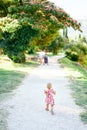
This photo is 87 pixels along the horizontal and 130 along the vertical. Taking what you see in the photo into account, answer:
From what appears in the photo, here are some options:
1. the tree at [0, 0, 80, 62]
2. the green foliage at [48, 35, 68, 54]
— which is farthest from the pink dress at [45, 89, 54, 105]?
the green foliage at [48, 35, 68, 54]

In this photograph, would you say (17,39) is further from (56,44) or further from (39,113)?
(56,44)

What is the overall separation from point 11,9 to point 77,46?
5489cm

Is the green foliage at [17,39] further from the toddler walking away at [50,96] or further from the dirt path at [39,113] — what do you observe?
the dirt path at [39,113]

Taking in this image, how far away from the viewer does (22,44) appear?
13445 millimetres

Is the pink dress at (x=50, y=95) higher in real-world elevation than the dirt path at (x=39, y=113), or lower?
higher

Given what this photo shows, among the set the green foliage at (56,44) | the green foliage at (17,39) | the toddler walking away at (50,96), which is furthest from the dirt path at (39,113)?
the green foliage at (56,44)

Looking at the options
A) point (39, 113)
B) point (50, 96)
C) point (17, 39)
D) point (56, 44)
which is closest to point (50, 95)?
point (50, 96)

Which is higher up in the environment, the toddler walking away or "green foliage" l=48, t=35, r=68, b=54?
the toddler walking away

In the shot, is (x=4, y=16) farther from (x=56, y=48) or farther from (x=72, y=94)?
(x=56, y=48)

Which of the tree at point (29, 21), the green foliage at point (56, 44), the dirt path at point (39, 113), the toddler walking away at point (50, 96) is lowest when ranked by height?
the green foliage at point (56, 44)

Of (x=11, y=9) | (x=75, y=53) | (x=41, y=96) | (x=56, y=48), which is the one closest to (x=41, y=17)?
(x=11, y=9)

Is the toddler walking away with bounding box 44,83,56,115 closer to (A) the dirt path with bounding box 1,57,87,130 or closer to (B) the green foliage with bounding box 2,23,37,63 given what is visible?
(A) the dirt path with bounding box 1,57,87,130

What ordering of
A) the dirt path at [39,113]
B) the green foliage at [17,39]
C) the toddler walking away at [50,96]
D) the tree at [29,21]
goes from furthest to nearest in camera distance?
1. the toddler walking away at [50,96]
2. the green foliage at [17,39]
3. the tree at [29,21]
4. the dirt path at [39,113]

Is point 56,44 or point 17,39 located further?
point 56,44
